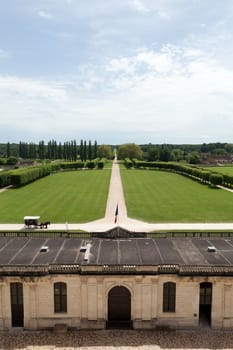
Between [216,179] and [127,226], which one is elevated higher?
[216,179]

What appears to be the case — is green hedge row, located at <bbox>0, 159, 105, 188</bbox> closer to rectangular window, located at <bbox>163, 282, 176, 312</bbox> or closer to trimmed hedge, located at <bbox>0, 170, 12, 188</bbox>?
trimmed hedge, located at <bbox>0, 170, 12, 188</bbox>

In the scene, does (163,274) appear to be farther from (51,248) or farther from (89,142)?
(89,142)

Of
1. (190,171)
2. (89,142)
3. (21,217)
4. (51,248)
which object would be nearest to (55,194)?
(21,217)

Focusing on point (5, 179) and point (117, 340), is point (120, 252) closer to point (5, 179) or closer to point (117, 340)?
point (117, 340)

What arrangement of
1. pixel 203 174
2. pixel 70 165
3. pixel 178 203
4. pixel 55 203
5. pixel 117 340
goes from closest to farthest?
pixel 117 340, pixel 55 203, pixel 178 203, pixel 203 174, pixel 70 165

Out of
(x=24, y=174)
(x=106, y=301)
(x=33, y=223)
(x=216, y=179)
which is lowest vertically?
(x=106, y=301)

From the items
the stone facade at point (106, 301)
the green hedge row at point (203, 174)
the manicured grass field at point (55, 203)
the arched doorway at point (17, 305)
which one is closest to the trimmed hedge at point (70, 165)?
the green hedge row at point (203, 174)

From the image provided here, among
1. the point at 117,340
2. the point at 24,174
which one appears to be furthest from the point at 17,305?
the point at 24,174
